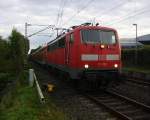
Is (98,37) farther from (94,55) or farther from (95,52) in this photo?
(94,55)

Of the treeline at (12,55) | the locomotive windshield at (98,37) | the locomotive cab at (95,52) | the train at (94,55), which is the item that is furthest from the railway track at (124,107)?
the treeline at (12,55)

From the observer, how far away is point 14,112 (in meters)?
12.1

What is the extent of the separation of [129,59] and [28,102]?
29.7 m

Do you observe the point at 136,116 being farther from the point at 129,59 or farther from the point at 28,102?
the point at 129,59

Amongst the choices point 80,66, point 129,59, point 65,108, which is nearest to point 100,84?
point 80,66

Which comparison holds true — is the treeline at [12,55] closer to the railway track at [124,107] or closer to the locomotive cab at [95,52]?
the locomotive cab at [95,52]

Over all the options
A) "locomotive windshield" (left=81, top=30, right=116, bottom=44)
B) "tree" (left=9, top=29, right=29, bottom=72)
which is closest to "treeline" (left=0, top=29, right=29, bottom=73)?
"tree" (left=9, top=29, right=29, bottom=72)

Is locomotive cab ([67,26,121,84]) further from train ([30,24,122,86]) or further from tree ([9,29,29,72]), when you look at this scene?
tree ([9,29,29,72])

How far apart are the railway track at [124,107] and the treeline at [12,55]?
24.6 metres

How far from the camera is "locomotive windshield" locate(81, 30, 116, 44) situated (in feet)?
57.5

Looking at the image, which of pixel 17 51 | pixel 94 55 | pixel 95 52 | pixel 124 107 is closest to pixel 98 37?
pixel 95 52

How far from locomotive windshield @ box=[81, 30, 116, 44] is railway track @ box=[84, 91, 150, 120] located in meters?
2.47

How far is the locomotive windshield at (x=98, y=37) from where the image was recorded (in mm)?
17531

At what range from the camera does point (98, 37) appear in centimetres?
1762
